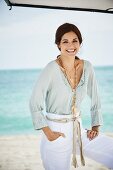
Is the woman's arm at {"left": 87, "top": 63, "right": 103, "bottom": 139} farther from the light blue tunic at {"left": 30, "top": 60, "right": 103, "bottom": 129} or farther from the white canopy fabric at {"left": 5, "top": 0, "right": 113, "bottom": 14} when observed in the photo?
the white canopy fabric at {"left": 5, "top": 0, "right": 113, "bottom": 14}

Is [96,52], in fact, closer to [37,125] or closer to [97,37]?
[97,37]

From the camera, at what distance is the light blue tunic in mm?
2125

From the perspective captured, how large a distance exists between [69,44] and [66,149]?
2.44 ft

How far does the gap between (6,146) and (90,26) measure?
5.47 ft

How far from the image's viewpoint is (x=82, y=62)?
231 centimetres

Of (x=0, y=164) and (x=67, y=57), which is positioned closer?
(x=67, y=57)

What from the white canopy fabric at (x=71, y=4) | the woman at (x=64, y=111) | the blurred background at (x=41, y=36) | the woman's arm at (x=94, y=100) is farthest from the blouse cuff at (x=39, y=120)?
the white canopy fabric at (x=71, y=4)

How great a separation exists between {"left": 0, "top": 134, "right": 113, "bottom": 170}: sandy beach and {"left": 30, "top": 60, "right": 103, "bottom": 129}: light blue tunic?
1138 millimetres

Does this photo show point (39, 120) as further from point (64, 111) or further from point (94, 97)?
point (94, 97)

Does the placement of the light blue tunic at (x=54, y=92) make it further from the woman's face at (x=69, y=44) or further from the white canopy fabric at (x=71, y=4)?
the white canopy fabric at (x=71, y=4)

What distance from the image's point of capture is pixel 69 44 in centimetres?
219

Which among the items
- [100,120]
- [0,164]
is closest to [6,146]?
[0,164]

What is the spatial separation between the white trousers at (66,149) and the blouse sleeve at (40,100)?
104mm

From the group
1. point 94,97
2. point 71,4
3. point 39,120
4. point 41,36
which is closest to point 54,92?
point 39,120
